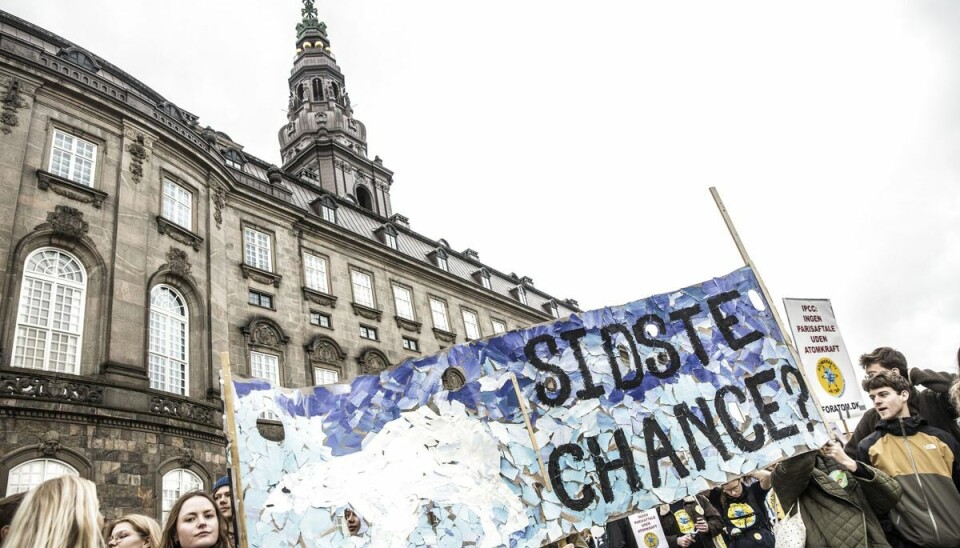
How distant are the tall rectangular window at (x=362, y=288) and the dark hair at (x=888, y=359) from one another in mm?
22824

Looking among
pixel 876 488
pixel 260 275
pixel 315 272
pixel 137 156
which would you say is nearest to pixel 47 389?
pixel 137 156

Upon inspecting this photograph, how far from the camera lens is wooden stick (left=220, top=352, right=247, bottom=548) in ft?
15.1

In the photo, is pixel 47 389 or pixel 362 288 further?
pixel 362 288

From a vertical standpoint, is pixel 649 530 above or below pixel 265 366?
below

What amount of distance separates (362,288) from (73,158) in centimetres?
1268

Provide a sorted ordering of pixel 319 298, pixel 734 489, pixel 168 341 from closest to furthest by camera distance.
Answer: pixel 734 489, pixel 168 341, pixel 319 298

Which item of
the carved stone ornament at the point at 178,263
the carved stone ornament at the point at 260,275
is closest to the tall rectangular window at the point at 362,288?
the carved stone ornament at the point at 260,275

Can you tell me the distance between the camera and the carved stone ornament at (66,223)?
51.2 ft

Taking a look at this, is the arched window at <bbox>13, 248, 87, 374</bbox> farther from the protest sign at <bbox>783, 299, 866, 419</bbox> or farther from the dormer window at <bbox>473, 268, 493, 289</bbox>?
the dormer window at <bbox>473, 268, 493, 289</bbox>

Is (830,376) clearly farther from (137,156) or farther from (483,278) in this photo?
(483,278)

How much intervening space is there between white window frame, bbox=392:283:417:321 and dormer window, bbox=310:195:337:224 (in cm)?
463

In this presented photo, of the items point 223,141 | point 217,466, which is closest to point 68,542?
point 217,466

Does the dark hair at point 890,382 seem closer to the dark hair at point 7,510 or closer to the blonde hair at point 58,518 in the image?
the blonde hair at point 58,518

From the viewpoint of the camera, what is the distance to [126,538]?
13.8ft
